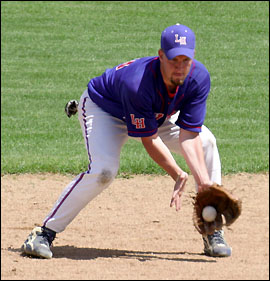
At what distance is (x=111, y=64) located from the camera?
15.6 meters

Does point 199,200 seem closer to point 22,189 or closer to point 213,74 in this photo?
point 22,189

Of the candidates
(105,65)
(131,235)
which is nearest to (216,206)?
(131,235)

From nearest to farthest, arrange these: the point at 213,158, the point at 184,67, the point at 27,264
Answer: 1. the point at 184,67
2. the point at 27,264
3. the point at 213,158

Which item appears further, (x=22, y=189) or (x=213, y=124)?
(x=213, y=124)

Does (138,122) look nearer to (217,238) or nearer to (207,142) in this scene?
(207,142)

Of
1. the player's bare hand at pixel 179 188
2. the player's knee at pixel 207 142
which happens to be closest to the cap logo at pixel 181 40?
the player's bare hand at pixel 179 188

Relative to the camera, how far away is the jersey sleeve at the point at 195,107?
5.85m

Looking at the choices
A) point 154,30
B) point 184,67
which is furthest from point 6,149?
point 154,30

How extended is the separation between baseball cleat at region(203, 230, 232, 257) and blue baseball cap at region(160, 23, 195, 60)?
1674 mm

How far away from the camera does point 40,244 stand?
6094mm

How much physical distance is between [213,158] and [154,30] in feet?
38.7

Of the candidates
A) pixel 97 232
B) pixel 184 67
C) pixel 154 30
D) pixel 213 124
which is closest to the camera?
pixel 184 67

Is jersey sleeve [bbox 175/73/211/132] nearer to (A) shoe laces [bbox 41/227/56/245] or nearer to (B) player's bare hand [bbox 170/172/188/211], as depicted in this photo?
(B) player's bare hand [bbox 170/172/188/211]

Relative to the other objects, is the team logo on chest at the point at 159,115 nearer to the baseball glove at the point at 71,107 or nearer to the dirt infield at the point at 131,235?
the dirt infield at the point at 131,235
